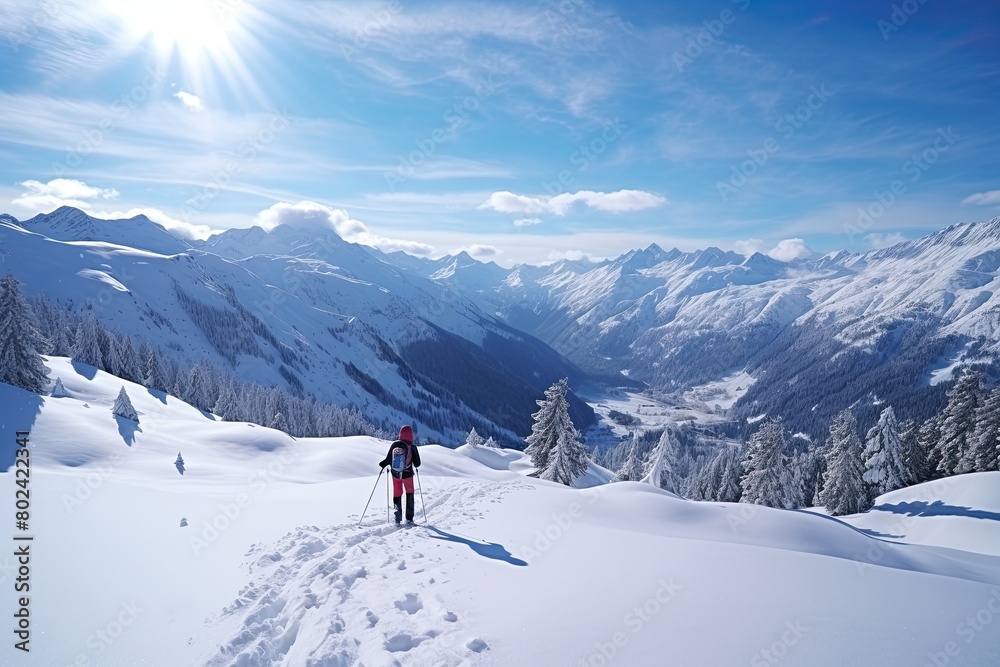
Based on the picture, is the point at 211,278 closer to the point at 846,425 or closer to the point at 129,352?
the point at 129,352

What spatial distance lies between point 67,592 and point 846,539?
53.1 feet

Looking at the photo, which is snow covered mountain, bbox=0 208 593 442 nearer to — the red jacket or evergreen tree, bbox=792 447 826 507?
evergreen tree, bbox=792 447 826 507

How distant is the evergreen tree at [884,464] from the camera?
38062 mm

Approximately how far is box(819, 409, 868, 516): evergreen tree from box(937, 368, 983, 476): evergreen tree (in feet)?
27.0

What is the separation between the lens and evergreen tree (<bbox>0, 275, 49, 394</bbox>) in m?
29.0

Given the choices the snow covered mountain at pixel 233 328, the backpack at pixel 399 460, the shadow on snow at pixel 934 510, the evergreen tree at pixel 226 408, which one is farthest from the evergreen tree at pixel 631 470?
the snow covered mountain at pixel 233 328

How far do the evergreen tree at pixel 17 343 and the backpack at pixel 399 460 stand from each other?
31.8 metres

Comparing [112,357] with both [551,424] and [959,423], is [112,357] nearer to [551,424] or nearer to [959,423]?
[551,424]

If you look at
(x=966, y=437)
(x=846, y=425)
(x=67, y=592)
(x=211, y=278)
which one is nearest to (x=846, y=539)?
(x=67, y=592)

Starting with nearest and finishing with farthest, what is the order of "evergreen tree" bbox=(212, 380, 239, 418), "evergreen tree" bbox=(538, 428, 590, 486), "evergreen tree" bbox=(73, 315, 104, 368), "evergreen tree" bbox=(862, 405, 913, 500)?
"evergreen tree" bbox=(538, 428, 590, 486)
"evergreen tree" bbox=(862, 405, 913, 500)
"evergreen tree" bbox=(73, 315, 104, 368)
"evergreen tree" bbox=(212, 380, 239, 418)

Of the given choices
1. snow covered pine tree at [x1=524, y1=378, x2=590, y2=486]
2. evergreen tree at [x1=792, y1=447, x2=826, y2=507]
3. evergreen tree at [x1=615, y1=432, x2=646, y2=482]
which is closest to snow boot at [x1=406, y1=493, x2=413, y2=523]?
snow covered pine tree at [x1=524, y1=378, x2=590, y2=486]

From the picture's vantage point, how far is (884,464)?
1516 inches

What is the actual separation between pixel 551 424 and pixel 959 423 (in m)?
33.5

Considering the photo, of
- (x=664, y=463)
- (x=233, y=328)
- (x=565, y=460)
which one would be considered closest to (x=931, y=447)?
(x=664, y=463)
